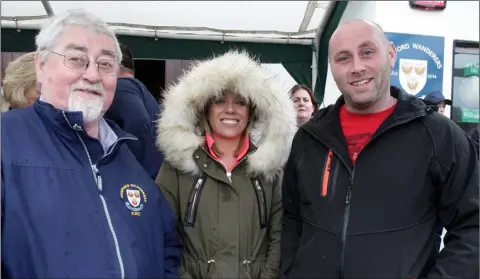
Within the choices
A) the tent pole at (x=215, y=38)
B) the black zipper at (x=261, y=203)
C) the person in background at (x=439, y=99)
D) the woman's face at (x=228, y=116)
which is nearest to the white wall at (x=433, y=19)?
the person in background at (x=439, y=99)

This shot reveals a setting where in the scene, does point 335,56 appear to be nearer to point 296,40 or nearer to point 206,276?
point 206,276

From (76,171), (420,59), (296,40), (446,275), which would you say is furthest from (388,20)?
(76,171)

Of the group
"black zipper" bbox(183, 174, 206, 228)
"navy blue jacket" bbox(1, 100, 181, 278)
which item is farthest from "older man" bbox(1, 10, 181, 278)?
"black zipper" bbox(183, 174, 206, 228)

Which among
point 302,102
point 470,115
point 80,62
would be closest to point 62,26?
point 80,62

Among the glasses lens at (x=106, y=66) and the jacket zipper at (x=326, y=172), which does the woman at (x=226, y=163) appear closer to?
the jacket zipper at (x=326, y=172)

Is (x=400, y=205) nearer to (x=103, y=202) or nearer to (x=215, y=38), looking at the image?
(x=103, y=202)

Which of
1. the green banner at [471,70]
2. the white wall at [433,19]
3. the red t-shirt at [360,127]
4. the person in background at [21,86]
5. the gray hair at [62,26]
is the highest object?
the white wall at [433,19]

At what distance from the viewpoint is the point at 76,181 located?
1.21m

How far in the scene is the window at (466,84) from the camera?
3.84 meters

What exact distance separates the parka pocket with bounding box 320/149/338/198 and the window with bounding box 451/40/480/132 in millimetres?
2868

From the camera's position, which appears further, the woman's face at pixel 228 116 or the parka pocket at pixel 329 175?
the woman's face at pixel 228 116

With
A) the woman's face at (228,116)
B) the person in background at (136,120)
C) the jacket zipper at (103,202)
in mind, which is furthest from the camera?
the person in background at (136,120)

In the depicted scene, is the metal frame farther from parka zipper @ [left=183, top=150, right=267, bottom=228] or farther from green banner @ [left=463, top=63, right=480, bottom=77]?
green banner @ [left=463, top=63, right=480, bottom=77]

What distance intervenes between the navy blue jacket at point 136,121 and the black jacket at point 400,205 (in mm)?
1032
